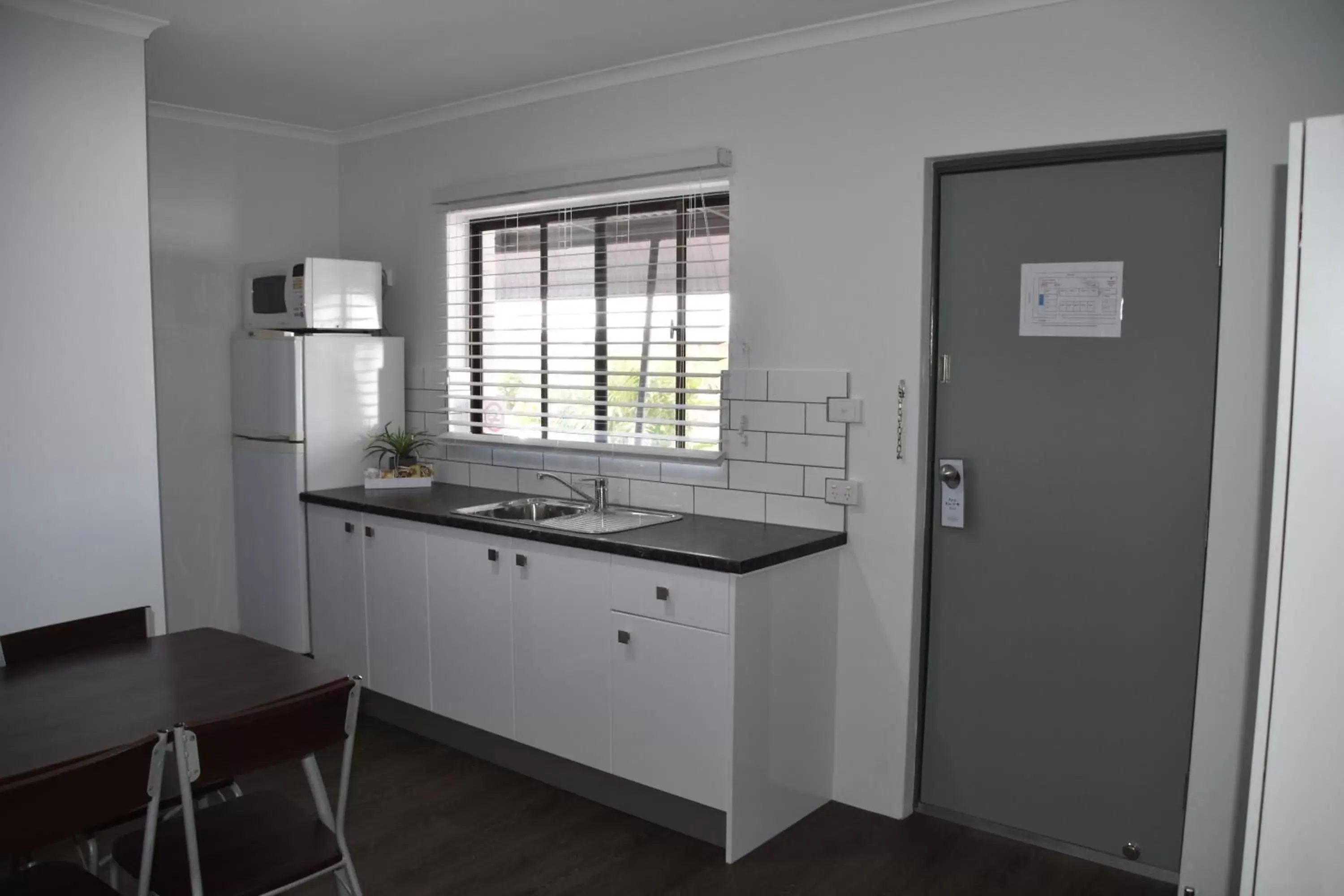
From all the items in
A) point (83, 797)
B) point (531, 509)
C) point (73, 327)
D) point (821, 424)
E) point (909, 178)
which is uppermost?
point (909, 178)

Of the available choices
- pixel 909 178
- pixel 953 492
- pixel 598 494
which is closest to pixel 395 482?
pixel 598 494

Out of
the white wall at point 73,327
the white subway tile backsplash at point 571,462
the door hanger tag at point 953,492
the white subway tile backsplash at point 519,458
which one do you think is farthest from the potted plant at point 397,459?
the door hanger tag at point 953,492

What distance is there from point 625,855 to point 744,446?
4.58 ft

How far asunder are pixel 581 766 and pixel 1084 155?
2480 millimetres

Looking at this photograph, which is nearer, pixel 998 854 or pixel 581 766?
pixel 998 854

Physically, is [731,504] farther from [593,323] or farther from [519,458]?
[519,458]

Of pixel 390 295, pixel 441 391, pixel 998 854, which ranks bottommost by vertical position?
pixel 998 854

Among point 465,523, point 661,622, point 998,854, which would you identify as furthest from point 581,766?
point 998,854

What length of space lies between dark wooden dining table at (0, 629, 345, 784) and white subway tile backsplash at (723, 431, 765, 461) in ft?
5.41

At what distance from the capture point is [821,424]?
3408 mm

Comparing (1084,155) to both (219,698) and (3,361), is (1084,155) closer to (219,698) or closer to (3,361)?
(219,698)

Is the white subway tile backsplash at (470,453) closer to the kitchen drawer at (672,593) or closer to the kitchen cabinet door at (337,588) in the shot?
the kitchen cabinet door at (337,588)

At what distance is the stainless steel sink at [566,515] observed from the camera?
3.56 m

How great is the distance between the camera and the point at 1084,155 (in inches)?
115
